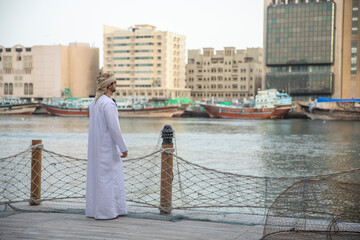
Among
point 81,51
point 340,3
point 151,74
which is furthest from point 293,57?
point 81,51

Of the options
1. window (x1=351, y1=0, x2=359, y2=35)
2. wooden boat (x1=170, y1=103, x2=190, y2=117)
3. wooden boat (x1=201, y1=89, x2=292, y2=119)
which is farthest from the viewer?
window (x1=351, y1=0, x2=359, y2=35)

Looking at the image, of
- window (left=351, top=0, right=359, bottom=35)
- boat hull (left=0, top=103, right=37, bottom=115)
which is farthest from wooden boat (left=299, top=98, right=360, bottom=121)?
boat hull (left=0, top=103, right=37, bottom=115)

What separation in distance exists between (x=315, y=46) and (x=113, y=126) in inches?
3904

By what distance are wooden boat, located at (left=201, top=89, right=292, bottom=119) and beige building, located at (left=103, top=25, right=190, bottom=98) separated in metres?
33.4

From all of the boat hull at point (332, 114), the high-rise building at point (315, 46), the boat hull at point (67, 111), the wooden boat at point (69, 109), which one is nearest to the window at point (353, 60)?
the high-rise building at point (315, 46)

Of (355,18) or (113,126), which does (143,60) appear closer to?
(355,18)

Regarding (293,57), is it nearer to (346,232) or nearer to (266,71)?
(266,71)

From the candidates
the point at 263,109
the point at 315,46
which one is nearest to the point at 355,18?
the point at 315,46

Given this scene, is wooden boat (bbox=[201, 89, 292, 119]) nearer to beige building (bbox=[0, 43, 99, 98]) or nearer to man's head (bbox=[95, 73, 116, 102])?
beige building (bbox=[0, 43, 99, 98])

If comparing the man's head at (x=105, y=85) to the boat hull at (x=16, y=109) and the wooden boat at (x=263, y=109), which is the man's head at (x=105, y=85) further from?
the boat hull at (x=16, y=109)

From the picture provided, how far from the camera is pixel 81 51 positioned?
124375 mm

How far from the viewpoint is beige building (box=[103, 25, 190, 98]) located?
121000 millimetres

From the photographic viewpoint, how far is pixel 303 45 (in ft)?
326

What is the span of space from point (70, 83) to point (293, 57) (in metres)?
56.2
